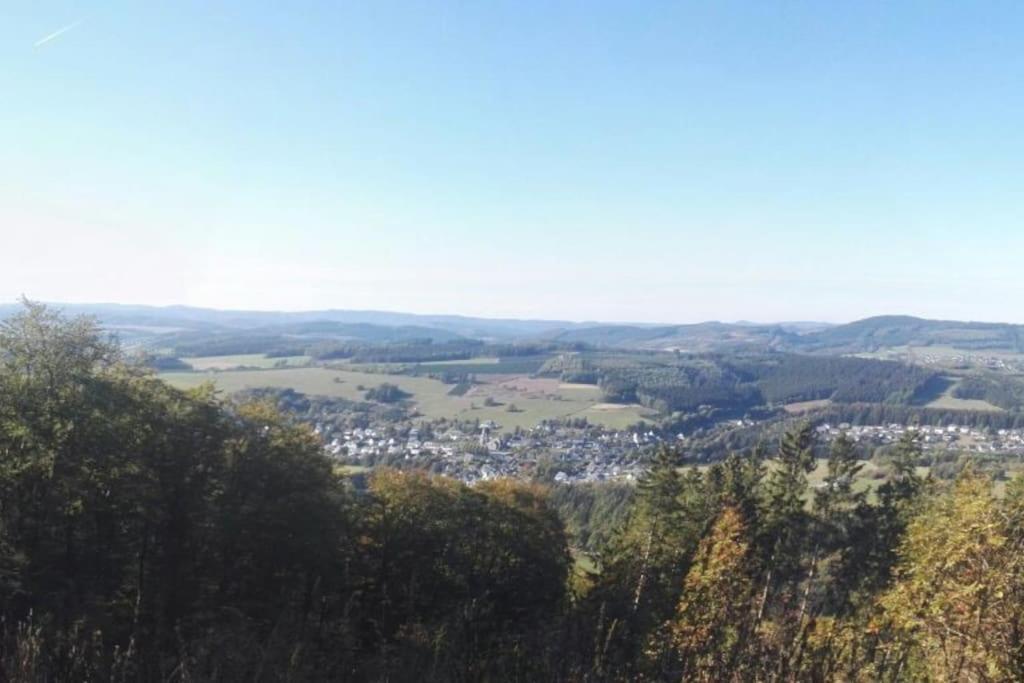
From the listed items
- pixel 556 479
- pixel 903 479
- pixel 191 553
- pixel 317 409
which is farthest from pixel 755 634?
pixel 317 409

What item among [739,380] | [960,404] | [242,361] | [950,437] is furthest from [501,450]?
[960,404]

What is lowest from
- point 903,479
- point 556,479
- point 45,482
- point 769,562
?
point 556,479

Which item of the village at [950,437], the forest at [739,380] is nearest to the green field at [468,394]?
the forest at [739,380]

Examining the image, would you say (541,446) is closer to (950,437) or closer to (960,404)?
(950,437)

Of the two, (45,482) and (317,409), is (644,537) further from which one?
(317,409)

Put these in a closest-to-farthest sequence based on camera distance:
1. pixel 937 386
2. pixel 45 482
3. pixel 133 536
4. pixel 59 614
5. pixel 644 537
→ 1. pixel 59 614
2. pixel 45 482
3. pixel 133 536
4. pixel 644 537
5. pixel 937 386

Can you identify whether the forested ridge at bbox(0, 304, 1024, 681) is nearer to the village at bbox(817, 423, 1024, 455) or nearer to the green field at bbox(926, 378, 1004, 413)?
the village at bbox(817, 423, 1024, 455)
